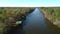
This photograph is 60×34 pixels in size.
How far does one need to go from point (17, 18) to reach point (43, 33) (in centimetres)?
29

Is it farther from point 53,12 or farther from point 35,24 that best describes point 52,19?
point 35,24

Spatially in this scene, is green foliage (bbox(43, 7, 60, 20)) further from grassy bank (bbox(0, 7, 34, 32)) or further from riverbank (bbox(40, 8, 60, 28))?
grassy bank (bbox(0, 7, 34, 32))

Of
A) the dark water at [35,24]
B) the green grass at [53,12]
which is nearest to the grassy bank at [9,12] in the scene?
the dark water at [35,24]


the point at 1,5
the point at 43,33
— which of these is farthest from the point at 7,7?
the point at 43,33

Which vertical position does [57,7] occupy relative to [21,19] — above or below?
above

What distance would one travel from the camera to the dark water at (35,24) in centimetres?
105

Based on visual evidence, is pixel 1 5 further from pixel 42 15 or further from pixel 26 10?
pixel 42 15

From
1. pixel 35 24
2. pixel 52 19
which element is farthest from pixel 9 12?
pixel 52 19

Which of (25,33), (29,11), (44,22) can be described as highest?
(29,11)

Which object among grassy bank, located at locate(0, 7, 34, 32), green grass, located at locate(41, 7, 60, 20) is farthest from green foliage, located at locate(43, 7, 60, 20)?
grassy bank, located at locate(0, 7, 34, 32)

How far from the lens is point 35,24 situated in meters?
1.06

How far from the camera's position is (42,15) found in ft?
3.53

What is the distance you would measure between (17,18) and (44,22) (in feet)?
0.88

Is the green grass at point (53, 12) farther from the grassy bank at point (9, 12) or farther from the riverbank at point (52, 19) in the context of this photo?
the grassy bank at point (9, 12)
